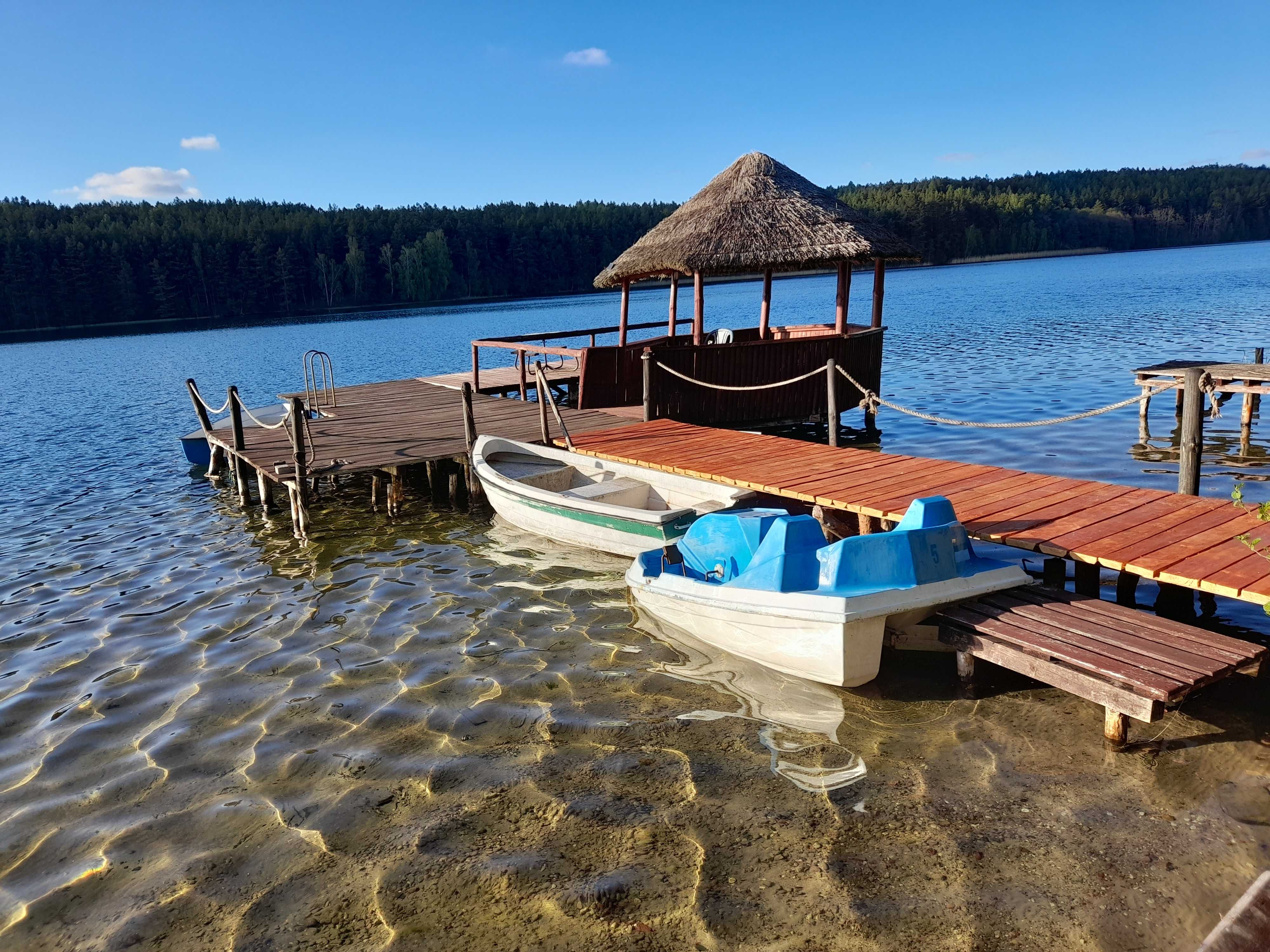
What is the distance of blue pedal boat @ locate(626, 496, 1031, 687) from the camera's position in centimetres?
564

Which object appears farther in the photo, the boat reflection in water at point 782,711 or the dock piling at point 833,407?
the dock piling at point 833,407

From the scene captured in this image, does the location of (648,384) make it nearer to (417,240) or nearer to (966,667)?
(966,667)

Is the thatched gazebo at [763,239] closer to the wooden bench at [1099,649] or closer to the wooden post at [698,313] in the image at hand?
the wooden post at [698,313]

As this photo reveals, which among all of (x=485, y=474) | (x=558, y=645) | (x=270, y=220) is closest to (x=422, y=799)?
(x=558, y=645)

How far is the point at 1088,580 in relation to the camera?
274 inches

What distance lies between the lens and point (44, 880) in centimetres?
441

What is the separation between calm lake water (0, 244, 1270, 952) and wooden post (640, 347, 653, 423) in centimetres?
389

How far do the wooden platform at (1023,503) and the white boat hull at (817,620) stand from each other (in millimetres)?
774

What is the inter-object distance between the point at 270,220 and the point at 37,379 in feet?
232

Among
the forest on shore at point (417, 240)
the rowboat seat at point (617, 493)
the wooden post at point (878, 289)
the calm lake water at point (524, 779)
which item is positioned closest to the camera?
the calm lake water at point (524, 779)

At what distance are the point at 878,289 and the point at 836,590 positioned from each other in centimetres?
1251

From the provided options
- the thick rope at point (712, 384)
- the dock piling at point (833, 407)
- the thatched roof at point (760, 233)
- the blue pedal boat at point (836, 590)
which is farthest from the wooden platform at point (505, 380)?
the blue pedal boat at point (836, 590)

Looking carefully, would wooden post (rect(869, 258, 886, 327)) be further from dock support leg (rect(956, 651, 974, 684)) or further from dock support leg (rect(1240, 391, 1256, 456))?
dock support leg (rect(956, 651, 974, 684))

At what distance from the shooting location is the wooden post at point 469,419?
40.7ft
